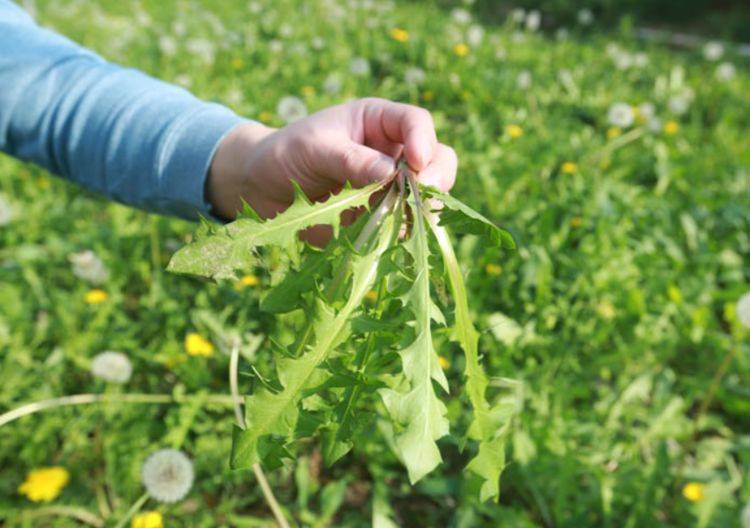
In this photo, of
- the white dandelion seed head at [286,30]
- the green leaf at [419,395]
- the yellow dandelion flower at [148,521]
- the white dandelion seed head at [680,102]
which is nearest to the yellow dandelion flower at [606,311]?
the green leaf at [419,395]

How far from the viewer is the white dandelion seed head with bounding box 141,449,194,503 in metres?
1.36

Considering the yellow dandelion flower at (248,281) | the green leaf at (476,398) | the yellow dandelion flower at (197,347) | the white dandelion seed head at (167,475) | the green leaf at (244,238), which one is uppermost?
the green leaf at (244,238)

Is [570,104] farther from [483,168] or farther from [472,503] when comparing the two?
[472,503]

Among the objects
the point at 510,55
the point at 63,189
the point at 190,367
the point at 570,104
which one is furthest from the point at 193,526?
the point at 510,55

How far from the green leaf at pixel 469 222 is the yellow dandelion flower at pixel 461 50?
3.15 metres

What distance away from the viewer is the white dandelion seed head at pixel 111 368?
1550 mm

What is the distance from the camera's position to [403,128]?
3.74 ft

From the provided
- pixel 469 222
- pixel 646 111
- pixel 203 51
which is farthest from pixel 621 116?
pixel 469 222

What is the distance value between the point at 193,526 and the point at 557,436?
2.94ft

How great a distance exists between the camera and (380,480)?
1.55 meters

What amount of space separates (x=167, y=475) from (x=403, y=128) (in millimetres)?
876

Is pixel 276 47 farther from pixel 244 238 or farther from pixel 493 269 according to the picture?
pixel 244 238

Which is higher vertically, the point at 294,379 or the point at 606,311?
the point at 294,379

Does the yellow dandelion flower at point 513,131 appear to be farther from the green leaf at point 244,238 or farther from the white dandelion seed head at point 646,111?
the green leaf at point 244,238
